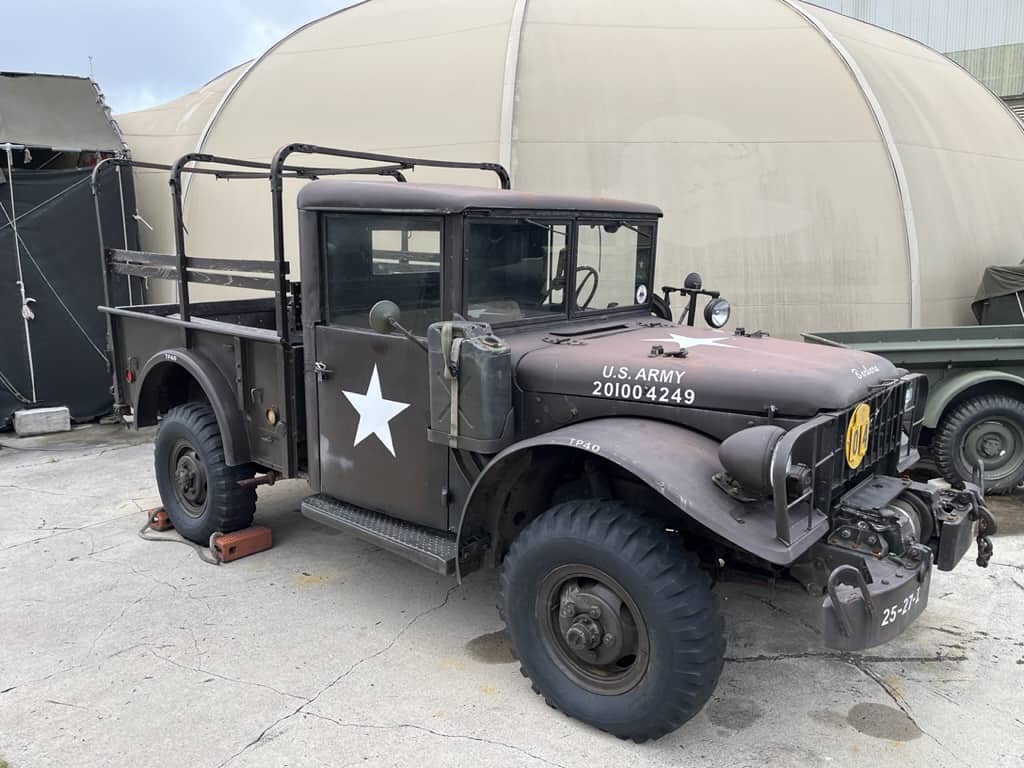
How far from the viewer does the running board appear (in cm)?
362

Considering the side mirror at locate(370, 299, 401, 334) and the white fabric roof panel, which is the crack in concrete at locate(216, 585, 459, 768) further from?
the white fabric roof panel

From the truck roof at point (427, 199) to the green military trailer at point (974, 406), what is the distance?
3337 mm

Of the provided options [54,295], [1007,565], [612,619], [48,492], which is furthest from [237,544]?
[54,295]

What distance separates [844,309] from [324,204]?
658cm

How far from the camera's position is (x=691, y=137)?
873 centimetres

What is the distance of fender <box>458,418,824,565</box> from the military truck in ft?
0.03

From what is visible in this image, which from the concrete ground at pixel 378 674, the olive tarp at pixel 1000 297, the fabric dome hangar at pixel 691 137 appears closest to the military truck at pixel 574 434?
the concrete ground at pixel 378 674

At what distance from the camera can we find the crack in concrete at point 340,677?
3064 mm

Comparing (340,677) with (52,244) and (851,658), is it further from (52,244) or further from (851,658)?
(52,244)

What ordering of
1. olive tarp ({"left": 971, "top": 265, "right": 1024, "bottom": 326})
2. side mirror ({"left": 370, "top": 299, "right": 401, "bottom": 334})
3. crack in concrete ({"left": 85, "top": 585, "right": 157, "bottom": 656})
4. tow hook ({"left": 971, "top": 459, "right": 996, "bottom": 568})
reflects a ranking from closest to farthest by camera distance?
side mirror ({"left": 370, "top": 299, "right": 401, "bottom": 334})
tow hook ({"left": 971, "top": 459, "right": 996, "bottom": 568})
crack in concrete ({"left": 85, "top": 585, "right": 157, "bottom": 656})
olive tarp ({"left": 971, "top": 265, "right": 1024, "bottom": 326})

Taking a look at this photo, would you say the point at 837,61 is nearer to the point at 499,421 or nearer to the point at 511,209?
the point at 511,209

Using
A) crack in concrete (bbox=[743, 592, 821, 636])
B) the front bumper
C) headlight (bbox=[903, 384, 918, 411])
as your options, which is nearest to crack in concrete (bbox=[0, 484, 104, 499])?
crack in concrete (bbox=[743, 592, 821, 636])

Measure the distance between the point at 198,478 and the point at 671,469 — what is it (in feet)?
10.9

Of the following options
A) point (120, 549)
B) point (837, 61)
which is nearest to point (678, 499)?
point (120, 549)
